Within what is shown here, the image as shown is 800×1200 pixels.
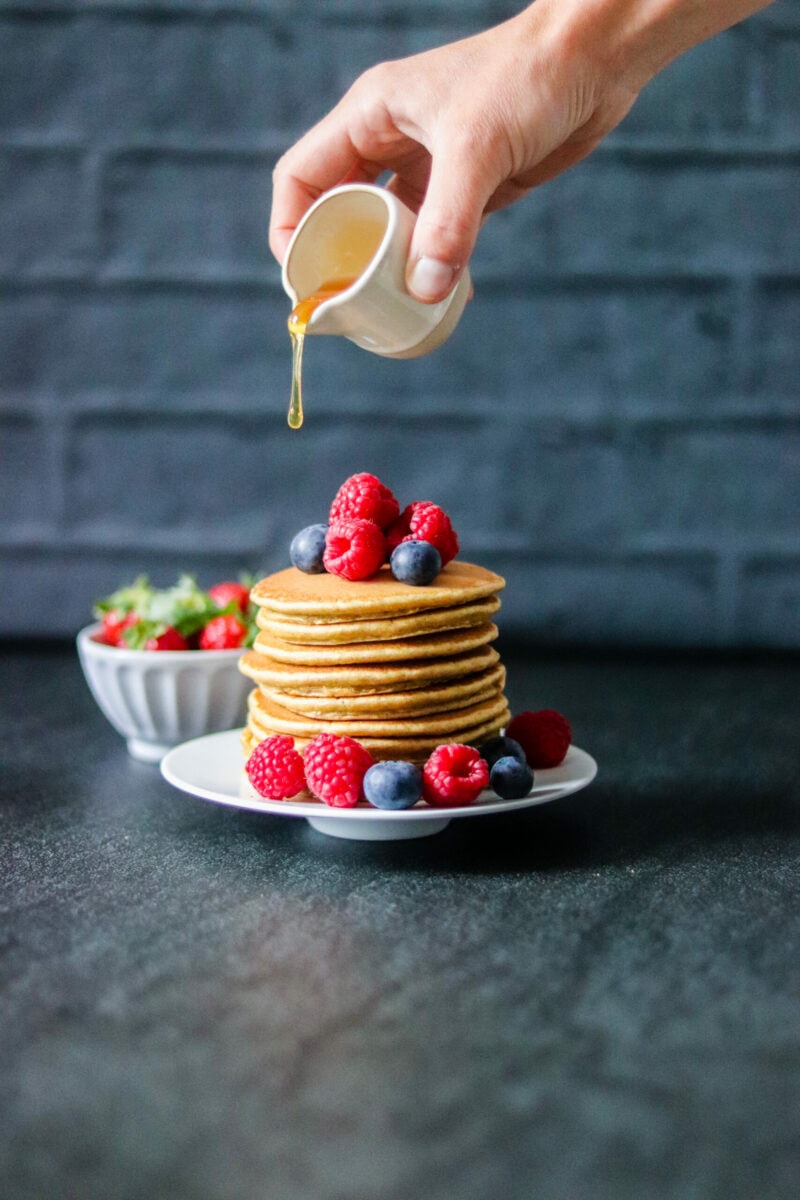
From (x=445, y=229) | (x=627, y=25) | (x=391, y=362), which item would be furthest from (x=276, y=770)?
(x=391, y=362)

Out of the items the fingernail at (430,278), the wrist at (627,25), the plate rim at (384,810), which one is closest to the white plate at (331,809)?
the plate rim at (384,810)

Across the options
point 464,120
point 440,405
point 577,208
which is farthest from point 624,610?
point 464,120

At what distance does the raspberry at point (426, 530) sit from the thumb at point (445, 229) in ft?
0.66

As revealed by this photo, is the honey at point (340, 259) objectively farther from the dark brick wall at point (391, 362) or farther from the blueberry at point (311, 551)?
the dark brick wall at point (391, 362)

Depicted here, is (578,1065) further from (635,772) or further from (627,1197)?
(635,772)

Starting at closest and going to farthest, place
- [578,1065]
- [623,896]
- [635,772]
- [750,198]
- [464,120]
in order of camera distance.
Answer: [578,1065] → [623,896] → [464,120] → [635,772] → [750,198]

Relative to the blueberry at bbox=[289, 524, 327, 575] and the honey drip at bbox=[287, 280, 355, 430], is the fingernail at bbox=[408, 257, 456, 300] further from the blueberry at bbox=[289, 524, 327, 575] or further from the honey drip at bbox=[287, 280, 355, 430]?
the blueberry at bbox=[289, 524, 327, 575]

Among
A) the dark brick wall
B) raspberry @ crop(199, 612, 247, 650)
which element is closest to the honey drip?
raspberry @ crop(199, 612, 247, 650)

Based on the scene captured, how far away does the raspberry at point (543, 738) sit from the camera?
3.96 feet

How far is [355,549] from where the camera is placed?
1156 millimetres

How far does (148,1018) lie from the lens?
825mm

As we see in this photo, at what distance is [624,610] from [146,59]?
1.30m

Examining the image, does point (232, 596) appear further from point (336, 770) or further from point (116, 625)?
point (336, 770)

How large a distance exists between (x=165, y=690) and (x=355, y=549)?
0.40 m
